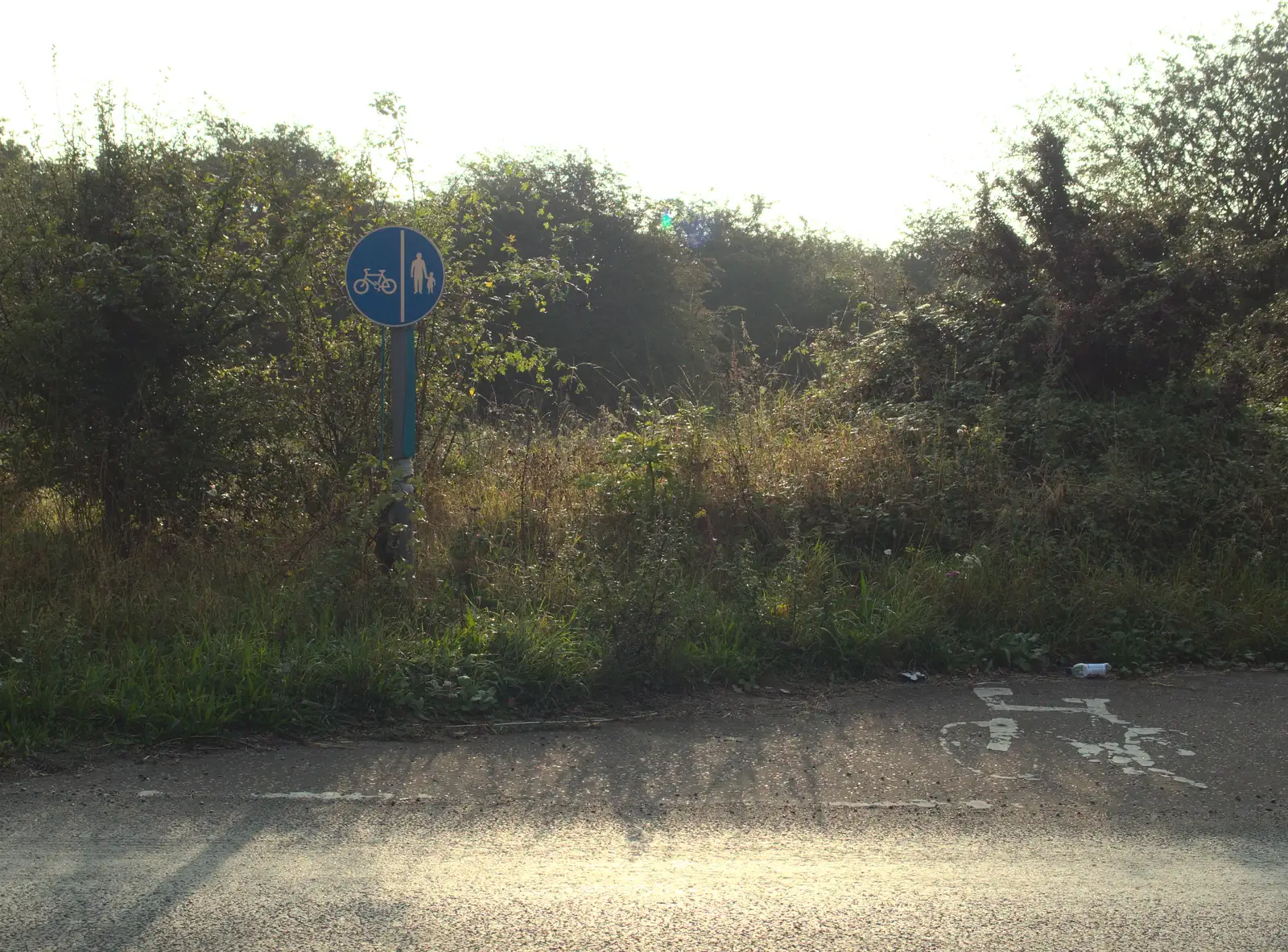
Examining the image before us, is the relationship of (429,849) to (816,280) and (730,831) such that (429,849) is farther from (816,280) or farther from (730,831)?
(816,280)

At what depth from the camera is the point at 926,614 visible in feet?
22.0

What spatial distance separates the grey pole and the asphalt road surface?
195 cm

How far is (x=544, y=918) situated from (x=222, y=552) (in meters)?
4.67

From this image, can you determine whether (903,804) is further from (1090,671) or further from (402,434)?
(402,434)

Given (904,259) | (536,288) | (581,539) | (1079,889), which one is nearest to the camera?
(1079,889)

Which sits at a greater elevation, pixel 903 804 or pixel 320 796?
pixel 320 796

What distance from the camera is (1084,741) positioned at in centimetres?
517

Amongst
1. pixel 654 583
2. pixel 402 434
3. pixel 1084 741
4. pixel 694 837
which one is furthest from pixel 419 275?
pixel 1084 741

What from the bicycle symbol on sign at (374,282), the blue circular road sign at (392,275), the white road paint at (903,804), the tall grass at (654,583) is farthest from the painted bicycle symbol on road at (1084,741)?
the bicycle symbol on sign at (374,282)

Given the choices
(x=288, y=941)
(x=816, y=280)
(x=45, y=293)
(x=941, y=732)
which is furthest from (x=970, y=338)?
(x=816, y=280)

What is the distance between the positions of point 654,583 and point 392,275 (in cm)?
262

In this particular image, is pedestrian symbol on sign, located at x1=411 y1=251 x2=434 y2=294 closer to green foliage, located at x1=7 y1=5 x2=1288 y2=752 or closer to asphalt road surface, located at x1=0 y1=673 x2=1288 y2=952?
green foliage, located at x1=7 y1=5 x2=1288 y2=752

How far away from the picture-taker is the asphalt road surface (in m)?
3.26

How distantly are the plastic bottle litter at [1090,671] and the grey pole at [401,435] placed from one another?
171 inches
